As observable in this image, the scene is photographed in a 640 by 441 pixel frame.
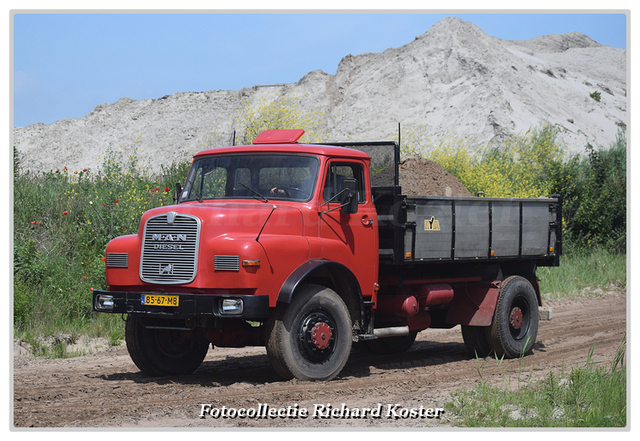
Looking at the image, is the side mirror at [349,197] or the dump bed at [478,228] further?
the dump bed at [478,228]

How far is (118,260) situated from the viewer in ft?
26.6

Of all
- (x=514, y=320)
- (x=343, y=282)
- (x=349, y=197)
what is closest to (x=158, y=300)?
(x=343, y=282)

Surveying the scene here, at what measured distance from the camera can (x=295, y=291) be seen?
779 centimetres

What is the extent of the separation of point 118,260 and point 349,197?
2.86 meters

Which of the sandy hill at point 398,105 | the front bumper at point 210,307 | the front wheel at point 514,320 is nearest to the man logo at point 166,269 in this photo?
the front bumper at point 210,307

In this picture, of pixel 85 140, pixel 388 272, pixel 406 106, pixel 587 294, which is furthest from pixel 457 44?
pixel 388 272

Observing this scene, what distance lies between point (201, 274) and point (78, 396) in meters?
1.85

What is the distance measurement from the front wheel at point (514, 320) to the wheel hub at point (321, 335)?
342 centimetres

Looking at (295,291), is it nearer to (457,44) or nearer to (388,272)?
(388,272)

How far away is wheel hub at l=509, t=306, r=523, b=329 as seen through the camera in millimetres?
10586

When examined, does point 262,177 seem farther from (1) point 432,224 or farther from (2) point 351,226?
(1) point 432,224

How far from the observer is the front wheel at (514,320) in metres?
10.3

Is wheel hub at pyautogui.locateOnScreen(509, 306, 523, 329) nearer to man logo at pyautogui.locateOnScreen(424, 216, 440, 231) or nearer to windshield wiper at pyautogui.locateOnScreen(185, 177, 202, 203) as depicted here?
man logo at pyautogui.locateOnScreen(424, 216, 440, 231)

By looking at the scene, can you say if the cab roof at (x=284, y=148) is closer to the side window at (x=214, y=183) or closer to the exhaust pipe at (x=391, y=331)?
the side window at (x=214, y=183)
